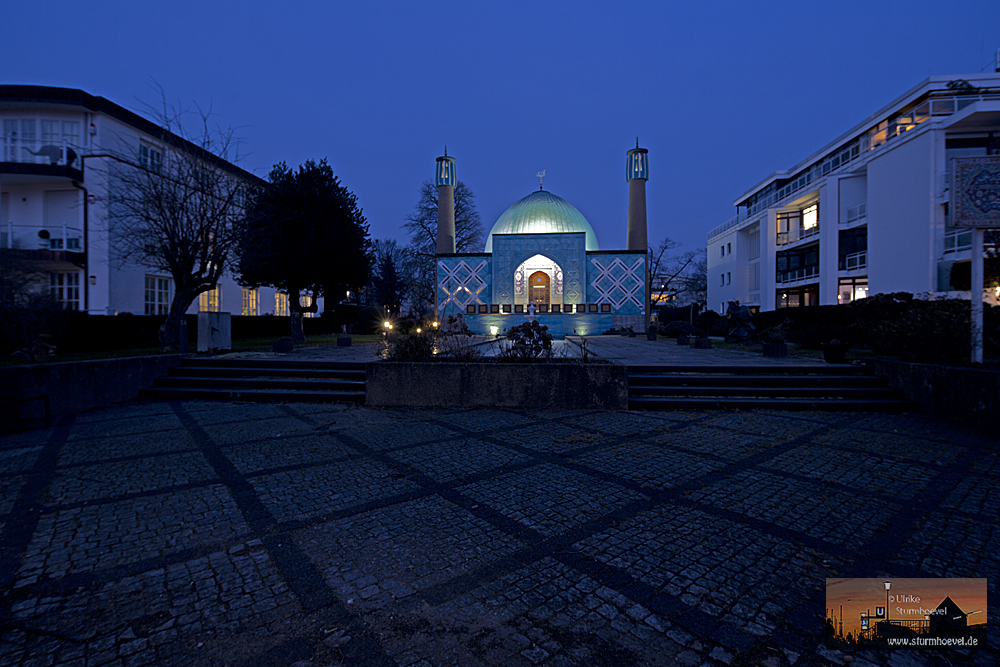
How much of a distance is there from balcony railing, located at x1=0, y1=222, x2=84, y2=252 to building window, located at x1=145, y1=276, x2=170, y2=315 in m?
2.90

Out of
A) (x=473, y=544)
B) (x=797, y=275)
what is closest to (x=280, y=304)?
(x=473, y=544)

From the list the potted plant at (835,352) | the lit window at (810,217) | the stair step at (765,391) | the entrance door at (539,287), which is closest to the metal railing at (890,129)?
the lit window at (810,217)

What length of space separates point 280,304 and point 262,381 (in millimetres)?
23027

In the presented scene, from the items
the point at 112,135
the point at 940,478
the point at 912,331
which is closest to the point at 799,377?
the point at 912,331

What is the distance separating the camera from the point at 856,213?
28172 mm

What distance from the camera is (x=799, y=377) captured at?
8.86m

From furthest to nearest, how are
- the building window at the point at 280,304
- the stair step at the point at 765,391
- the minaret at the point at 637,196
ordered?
the minaret at the point at 637,196, the building window at the point at 280,304, the stair step at the point at 765,391

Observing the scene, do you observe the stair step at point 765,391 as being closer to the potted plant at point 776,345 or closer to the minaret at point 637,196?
the potted plant at point 776,345

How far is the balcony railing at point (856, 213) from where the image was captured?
2756 centimetres

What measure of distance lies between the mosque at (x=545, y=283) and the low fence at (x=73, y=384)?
931 inches

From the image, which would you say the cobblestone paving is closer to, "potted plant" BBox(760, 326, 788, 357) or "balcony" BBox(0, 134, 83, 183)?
"potted plant" BBox(760, 326, 788, 357)

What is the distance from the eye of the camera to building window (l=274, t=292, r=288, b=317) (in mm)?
29688

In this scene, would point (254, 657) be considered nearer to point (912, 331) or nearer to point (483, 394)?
point (483, 394)

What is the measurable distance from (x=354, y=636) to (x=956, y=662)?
2865 mm
